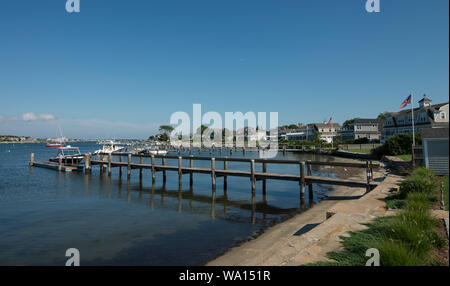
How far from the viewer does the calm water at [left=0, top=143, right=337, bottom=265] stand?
1061cm

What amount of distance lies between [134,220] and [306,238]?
35.4 ft

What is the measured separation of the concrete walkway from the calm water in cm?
112

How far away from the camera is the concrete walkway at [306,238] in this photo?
6578 millimetres

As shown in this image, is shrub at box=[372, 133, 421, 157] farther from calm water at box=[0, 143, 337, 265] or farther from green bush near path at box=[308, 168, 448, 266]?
green bush near path at box=[308, 168, 448, 266]

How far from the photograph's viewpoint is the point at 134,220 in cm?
1525

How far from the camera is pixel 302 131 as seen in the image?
116m

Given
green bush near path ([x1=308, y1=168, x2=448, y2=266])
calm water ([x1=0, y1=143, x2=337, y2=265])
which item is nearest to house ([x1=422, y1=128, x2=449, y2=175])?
calm water ([x1=0, y1=143, x2=337, y2=265])

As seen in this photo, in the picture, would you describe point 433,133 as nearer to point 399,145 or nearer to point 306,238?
point 306,238

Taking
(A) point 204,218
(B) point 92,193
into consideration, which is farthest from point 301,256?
(B) point 92,193

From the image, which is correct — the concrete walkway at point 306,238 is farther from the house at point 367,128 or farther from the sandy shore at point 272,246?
the house at point 367,128

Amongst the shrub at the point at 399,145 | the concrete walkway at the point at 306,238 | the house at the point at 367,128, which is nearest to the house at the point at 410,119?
the shrub at the point at 399,145

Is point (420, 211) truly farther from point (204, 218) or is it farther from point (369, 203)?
point (204, 218)

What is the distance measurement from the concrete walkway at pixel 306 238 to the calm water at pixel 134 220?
1115mm
